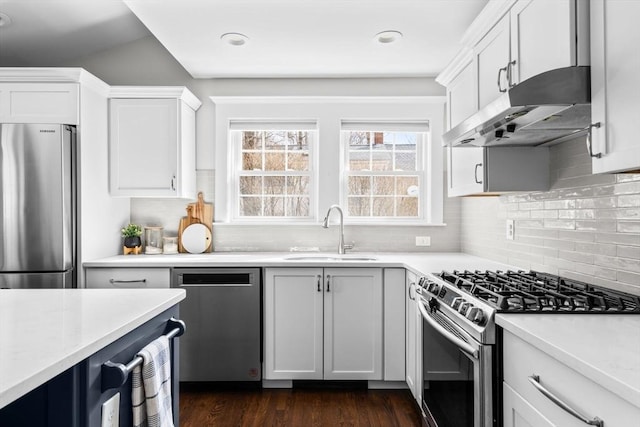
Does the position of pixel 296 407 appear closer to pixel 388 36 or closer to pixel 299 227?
pixel 299 227

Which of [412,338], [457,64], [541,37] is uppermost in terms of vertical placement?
[457,64]

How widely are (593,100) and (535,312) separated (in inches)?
Answer: 27.1

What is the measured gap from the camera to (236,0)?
234 centimetres

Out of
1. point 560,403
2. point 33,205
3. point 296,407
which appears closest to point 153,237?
point 33,205

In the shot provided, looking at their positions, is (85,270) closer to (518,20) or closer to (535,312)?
(535,312)

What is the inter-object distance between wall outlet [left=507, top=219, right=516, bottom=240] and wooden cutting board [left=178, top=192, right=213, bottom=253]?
2287 millimetres

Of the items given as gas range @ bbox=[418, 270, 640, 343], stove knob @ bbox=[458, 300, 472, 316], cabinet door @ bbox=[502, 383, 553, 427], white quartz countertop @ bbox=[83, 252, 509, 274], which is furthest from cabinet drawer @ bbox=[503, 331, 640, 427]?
white quartz countertop @ bbox=[83, 252, 509, 274]

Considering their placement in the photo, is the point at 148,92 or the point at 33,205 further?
the point at 148,92

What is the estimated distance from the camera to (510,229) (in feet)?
8.54

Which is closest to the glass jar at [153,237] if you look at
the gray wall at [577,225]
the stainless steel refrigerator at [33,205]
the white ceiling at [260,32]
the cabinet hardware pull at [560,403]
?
the stainless steel refrigerator at [33,205]

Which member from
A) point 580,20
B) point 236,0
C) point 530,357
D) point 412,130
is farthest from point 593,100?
point 412,130

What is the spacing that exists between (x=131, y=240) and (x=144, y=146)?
76 centimetres

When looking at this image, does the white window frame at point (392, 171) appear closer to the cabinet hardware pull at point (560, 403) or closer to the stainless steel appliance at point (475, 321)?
the stainless steel appliance at point (475, 321)

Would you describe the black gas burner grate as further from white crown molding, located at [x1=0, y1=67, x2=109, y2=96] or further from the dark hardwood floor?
white crown molding, located at [x1=0, y1=67, x2=109, y2=96]
